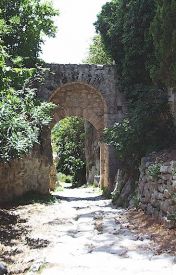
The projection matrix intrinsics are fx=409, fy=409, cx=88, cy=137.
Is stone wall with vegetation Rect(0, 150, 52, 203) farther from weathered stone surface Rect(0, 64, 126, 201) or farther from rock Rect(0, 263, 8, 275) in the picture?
rock Rect(0, 263, 8, 275)

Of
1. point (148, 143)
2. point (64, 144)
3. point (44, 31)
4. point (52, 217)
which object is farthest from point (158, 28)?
point (64, 144)

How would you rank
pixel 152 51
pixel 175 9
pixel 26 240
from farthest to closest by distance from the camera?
pixel 152 51 → pixel 175 9 → pixel 26 240

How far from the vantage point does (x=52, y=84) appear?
15.2 metres

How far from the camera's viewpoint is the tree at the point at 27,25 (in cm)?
1267

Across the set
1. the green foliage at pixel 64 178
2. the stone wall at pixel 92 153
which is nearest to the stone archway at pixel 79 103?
the stone wall at pixel 92 153

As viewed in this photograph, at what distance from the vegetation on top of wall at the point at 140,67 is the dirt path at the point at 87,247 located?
261cm

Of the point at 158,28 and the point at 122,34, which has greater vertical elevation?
the point at 122,34

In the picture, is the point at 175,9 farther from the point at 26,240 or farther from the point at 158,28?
the point at 26,240

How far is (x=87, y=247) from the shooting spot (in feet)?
20.1

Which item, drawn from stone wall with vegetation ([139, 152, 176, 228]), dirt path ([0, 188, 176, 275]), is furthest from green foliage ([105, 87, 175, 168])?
dirt path ([0, 188, 176, 275])

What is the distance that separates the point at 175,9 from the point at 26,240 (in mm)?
5228

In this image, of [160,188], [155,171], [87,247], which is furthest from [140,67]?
[87,247]

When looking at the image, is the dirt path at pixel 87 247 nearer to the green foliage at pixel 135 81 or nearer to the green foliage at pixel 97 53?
the green foliage at pixel 135 81

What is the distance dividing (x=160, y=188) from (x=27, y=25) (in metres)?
7.53
